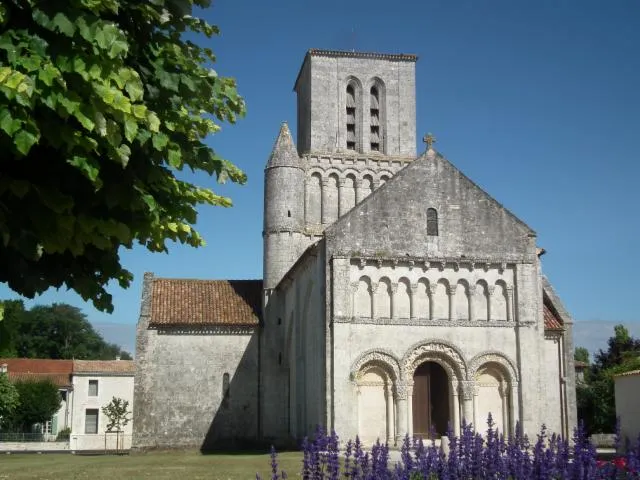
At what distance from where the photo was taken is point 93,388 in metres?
70.2

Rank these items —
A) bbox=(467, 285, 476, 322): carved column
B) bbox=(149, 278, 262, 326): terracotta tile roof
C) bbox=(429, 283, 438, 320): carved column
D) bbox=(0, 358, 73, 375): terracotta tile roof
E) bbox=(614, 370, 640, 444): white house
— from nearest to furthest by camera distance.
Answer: bbox=(429, 283, 438, 320): carved column, bbox=(467, 285, 476, 322): carved column, bbox=(614, 370, 640, 444): white house, bbox=(149, 278, 262, 326): terracotta tile roof, bbox=(0, 358, 73, 375): terracotta tile roof

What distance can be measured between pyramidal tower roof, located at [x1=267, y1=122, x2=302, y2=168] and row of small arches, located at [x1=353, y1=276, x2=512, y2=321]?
1270 centimetres

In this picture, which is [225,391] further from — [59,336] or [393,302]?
[59,336]

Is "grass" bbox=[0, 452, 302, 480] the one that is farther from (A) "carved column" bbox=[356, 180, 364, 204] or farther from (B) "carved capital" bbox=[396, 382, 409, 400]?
(A) "carved column" bbox=[356, 180, 364, 204]

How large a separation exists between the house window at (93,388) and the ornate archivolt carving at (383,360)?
152ft

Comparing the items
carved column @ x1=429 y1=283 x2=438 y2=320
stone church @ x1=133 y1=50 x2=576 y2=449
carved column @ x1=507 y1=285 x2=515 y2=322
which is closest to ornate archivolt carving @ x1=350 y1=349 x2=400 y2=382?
stone church @ x1=133 y1=50 x2=576 y2=449

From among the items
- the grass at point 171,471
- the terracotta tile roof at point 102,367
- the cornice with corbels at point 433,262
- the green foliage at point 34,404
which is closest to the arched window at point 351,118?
the cornice with corbels at point 433,262

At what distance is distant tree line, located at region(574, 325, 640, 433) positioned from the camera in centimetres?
4484

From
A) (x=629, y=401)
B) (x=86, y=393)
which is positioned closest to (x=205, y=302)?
(x=629, y=401)

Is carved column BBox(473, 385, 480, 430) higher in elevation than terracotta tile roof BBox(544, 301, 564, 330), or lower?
lower

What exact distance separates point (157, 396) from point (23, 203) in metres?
32.5

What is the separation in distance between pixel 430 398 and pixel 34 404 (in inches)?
1826

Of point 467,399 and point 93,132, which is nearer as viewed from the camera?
point 93,132

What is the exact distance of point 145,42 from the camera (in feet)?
29.7
